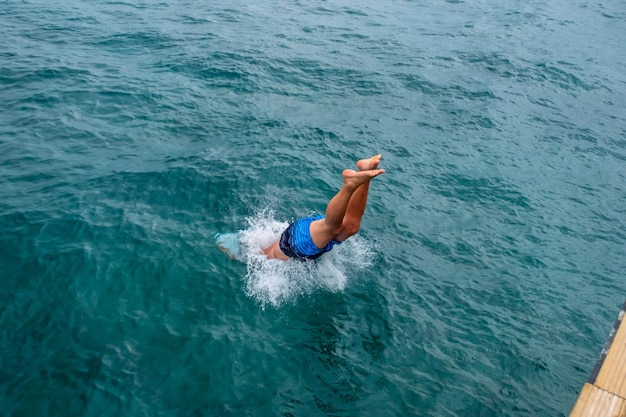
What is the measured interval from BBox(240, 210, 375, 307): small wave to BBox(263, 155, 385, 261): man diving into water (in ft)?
1.03

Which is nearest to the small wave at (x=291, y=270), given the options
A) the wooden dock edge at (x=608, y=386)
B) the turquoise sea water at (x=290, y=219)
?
the turquoise sea water at (x=290, y=219)

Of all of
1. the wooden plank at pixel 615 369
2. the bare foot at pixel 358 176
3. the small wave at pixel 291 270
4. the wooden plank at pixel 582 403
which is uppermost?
the bare foot at pixel 358 176

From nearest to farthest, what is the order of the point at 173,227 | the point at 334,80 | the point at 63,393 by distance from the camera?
the point at 63,393 < the point at 173,227 < the point at 334,80

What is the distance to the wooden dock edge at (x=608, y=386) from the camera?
18.6ft

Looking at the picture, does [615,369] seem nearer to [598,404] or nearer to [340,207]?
[598,404]

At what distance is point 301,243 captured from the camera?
9680 mm

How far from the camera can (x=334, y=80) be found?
62.0 ft

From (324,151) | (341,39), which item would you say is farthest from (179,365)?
(341,39)

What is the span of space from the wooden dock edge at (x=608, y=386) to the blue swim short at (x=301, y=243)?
4.67 metres

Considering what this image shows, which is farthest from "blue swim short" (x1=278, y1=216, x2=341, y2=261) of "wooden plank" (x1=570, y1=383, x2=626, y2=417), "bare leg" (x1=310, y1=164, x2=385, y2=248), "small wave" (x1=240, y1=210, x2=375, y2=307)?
"wooden plank" (x1=570, y1=383, x2=626, y2=417)

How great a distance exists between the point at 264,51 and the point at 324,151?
7912 millimetres

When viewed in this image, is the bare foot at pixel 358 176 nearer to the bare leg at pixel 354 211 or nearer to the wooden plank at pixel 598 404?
the bare leg at pixel 354 211

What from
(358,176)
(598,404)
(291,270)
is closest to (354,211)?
(358,176)

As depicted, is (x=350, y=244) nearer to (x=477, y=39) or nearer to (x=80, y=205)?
(x=80, y=205)
